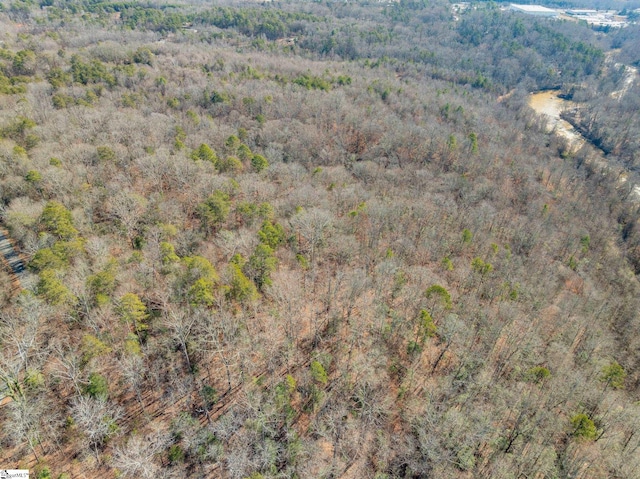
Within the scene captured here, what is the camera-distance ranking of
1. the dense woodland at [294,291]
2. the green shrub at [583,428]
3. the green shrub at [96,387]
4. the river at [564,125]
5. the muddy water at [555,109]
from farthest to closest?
the muddy water at [555,109]
the river at [564,125]
the green shrub at [583,428]
the dense woodland at [294,291]
the green shrub at [96,387]

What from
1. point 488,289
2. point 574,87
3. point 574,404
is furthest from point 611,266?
point 574,87

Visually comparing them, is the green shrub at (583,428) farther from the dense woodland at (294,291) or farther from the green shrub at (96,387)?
the green shrub at (96,387)

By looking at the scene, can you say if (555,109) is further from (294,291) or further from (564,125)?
(294,291)

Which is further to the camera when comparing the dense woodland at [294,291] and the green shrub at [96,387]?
the dense woodland at [294,291]

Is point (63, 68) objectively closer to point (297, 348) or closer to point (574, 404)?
point (297, 348)

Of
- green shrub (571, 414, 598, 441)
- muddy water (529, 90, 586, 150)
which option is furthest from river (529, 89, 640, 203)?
green shrub (571, 414, 598, 441)

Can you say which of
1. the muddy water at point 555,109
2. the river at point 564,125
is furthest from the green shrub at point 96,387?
the muddy water at point 555,109

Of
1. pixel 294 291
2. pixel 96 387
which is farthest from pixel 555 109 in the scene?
pixel 96 387

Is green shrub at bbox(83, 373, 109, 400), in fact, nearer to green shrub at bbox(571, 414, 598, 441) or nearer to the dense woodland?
the dense woodland
